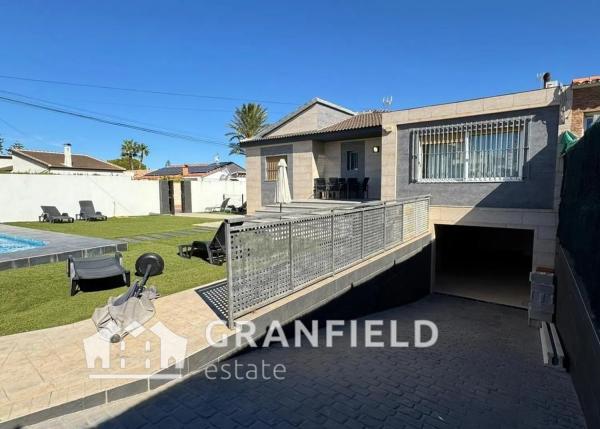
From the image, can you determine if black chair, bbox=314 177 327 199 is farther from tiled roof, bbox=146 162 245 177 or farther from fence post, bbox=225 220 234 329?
tiled roof, bbox=146 162 245 177

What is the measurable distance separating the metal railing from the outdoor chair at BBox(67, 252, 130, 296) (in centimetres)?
Answer: 344

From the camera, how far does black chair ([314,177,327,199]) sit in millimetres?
16484

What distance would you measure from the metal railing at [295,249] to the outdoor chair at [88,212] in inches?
734

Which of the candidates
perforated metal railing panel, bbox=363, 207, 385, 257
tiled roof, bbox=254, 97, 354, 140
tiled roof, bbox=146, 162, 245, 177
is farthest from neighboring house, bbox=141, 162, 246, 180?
perforated metal railing panel, bbox=363, 207, 385, 257

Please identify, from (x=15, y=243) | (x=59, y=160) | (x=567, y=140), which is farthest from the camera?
(x=59, y=160)

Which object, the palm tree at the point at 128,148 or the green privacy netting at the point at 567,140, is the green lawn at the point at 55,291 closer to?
the green privacy netting at the point at 567,140

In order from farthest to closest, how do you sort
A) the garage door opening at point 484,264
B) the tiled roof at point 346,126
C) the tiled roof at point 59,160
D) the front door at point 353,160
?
1. the tiled roof at point 59,160
2. the front door at point 353,160
3. the tiled roof at point 346,126
4. the garage door opening at point 484,264

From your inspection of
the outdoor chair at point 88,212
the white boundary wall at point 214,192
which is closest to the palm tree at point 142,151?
the white boundary wall at point 214,192

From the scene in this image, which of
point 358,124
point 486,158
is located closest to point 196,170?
point 358,124

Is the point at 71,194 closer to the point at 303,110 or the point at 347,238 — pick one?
the point at 303,110

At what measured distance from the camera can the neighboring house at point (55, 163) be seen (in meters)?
36.3

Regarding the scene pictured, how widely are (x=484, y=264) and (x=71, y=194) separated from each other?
24.6 meters

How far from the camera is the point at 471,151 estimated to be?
36.7ft

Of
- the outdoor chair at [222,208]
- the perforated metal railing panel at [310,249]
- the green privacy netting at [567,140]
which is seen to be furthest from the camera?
the outdoor chair at [222,208]
